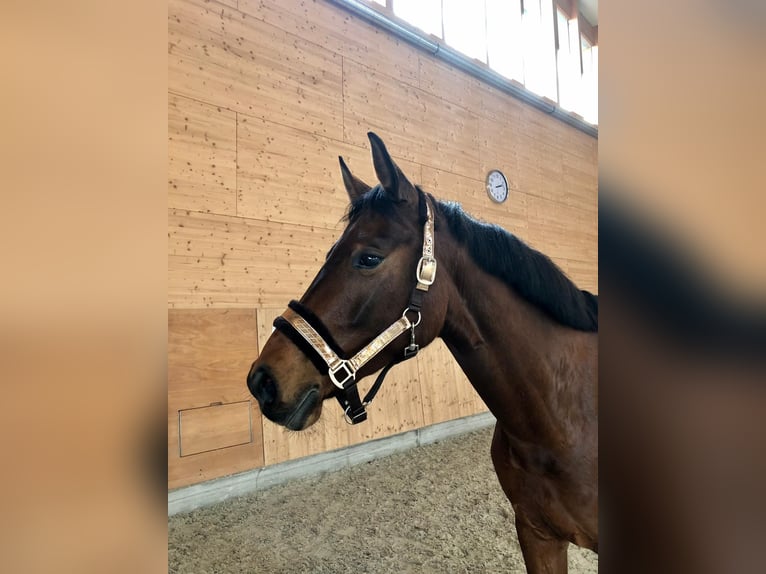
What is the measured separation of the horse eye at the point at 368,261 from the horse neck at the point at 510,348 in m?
0.12

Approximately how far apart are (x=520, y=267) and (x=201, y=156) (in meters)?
1.39

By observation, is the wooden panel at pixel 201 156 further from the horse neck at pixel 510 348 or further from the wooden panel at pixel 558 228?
the wooden panel at pixel 558 228

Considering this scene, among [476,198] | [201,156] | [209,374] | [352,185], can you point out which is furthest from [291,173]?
[476,198]

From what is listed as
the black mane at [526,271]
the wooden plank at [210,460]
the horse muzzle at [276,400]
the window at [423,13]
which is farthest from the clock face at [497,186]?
the horse muzzle at [276,400]

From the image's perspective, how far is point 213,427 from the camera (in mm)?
1520

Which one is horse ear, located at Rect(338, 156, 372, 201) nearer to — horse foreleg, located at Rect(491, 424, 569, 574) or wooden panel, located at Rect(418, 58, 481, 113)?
horse foreleg, located at Rect(491, 424, 569, 574)

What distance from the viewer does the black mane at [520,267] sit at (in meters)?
0.65

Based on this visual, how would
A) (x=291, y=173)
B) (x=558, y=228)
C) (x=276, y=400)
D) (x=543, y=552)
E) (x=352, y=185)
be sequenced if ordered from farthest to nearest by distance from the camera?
(x=558, y=228)
(x=291, y=173)
(x=352, y=185)
(x=543, y=552)
(x=276, y=400)

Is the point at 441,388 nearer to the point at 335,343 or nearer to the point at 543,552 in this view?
the point at 543,552

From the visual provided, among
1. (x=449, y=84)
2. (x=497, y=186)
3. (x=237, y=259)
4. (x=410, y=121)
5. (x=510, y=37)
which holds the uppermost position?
(x=510, y=37)

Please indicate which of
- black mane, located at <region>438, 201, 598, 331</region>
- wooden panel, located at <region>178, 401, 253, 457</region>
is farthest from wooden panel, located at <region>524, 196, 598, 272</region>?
black mane, located at <region>438, 201, 598, 331</region>

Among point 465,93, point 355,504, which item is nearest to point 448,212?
point 355,504
